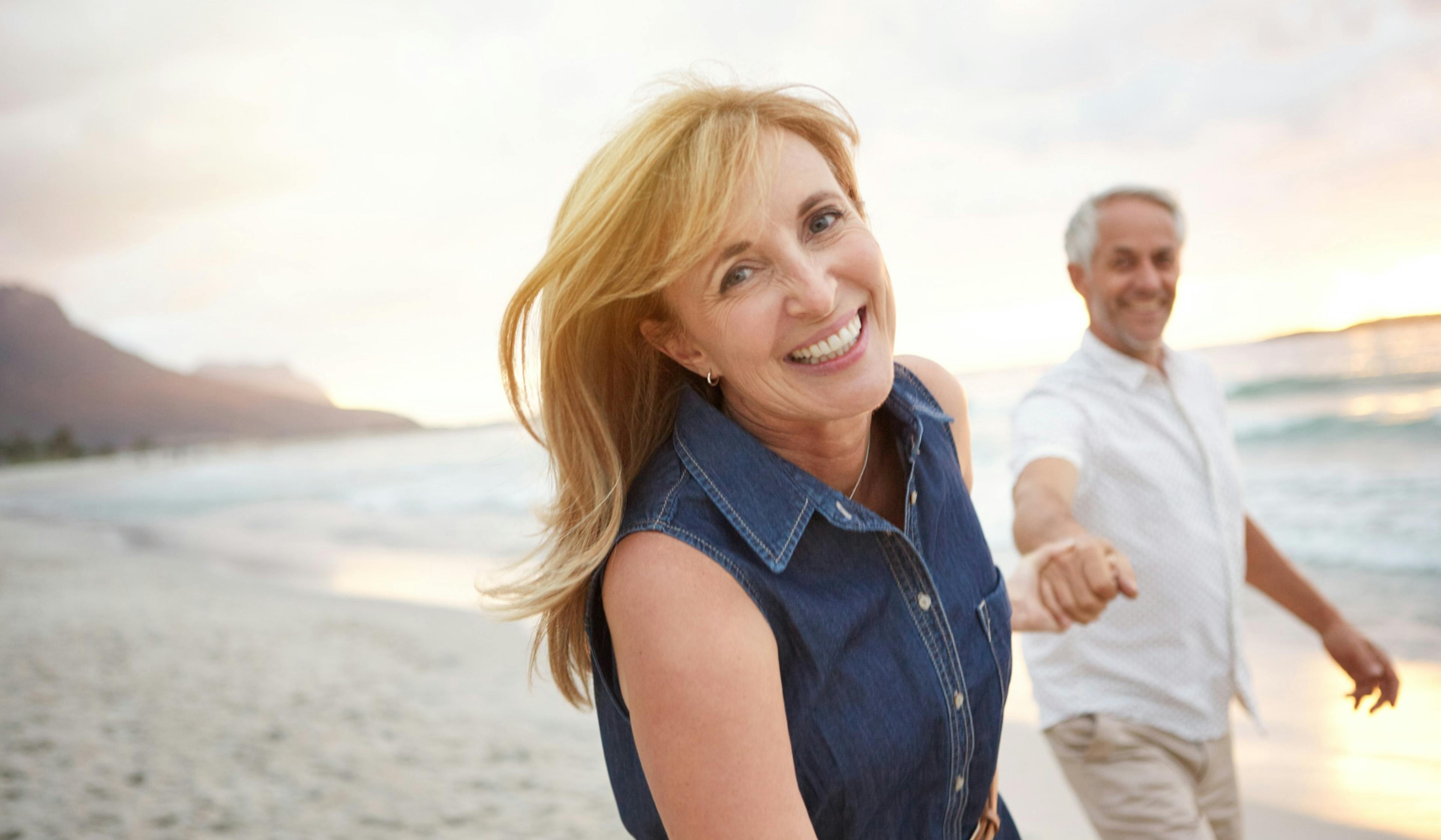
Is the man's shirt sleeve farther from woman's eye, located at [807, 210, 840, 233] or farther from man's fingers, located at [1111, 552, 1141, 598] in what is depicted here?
woman's eye, located at [807, 210, 840, 233]

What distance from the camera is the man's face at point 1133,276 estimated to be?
109 inches

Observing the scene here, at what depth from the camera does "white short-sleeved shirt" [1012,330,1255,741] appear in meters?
2.55

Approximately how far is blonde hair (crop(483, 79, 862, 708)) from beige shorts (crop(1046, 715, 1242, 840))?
1471 mm

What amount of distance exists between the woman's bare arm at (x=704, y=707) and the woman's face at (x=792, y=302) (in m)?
0.37

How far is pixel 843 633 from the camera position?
1.45 m

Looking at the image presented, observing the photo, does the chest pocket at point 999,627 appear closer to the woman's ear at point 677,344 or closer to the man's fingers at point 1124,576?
the man's fingers at point 1124,576

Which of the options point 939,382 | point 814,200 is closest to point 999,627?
point 939,382

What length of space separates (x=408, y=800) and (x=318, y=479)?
86.1 ft

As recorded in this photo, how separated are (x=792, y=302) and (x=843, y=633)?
510 mm

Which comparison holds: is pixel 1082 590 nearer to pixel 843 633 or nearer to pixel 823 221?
pixel 843 633

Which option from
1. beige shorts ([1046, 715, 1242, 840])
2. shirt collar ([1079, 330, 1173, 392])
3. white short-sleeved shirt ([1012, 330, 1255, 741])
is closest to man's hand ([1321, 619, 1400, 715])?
white short-sleeved shirt ([1012, 330, 1255, 741])

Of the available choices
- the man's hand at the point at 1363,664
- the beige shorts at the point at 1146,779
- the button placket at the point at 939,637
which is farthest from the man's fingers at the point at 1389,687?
the button placket at the point at 939,637

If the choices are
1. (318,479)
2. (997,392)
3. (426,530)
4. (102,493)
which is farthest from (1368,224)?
(102,493)

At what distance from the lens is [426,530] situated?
1528cm
